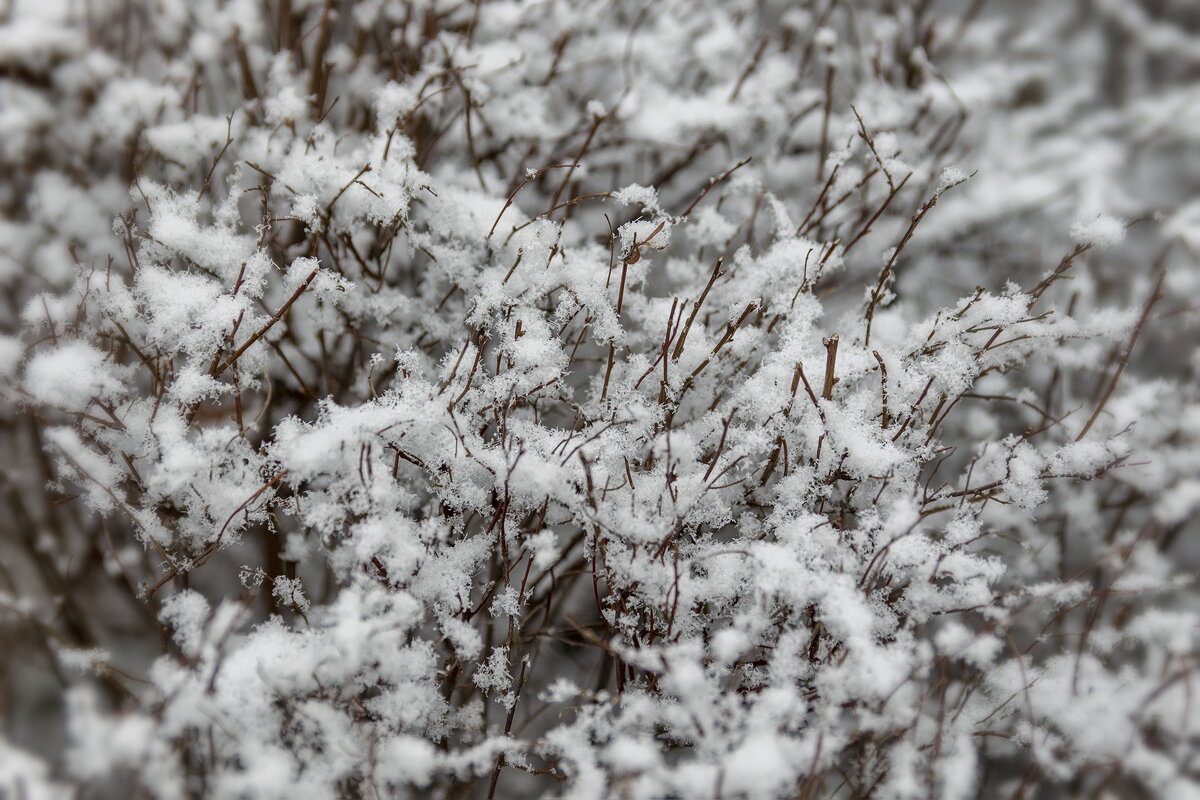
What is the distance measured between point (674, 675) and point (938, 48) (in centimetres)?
332

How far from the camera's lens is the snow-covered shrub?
1453 millimetres

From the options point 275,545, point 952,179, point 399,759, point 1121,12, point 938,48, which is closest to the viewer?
point 399,759

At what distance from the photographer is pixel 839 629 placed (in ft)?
4.78

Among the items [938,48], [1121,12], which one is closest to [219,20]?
[938,48]

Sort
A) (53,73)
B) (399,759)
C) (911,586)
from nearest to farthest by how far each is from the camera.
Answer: (399,759) → (911,586) → (53,73)

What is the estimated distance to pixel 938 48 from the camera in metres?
3.46

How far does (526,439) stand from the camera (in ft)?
5.44

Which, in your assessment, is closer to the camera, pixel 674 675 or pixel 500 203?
pixel 674 675

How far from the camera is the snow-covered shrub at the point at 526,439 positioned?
145 centimetres

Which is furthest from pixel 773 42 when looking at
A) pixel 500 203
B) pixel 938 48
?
pixel 500 203

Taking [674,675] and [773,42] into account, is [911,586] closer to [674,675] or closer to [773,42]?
[674,675]

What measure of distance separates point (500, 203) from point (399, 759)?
1.37m

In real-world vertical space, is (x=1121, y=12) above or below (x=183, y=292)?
above

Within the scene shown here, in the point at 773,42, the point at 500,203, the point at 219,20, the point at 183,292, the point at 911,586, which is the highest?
the point at 773,42
